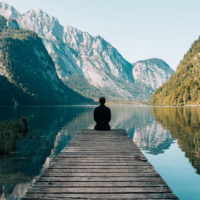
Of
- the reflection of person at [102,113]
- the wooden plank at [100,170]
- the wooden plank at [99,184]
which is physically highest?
the reflection of person at [102,113]

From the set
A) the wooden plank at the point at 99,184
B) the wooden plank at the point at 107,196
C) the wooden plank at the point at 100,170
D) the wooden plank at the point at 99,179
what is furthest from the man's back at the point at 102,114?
the wooden plank at the point at 107,196

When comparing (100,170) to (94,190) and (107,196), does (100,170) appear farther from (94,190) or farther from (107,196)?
(107,196)

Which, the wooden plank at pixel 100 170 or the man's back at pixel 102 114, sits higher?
the man's back at pixel 102 114

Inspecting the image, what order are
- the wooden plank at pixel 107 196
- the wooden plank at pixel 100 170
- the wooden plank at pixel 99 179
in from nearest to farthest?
the wooden plank at pixel 107 196 < the wooden plank at pixel 99 179 < the wooden plank at pixel 100 170

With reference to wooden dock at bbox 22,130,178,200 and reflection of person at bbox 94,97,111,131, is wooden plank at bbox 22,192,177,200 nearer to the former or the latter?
wooden dock at bbox 22,130,178,200

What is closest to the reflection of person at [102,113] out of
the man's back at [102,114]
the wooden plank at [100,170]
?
the man's back at [102,114]

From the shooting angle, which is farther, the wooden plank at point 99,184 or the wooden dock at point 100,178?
the wooden plank at point 99,184

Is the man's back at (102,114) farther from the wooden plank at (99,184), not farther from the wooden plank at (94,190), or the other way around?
the wooden plank at (94,190)

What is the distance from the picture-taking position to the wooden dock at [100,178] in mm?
7215

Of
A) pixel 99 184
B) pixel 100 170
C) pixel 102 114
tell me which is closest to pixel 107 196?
pixel 99 184

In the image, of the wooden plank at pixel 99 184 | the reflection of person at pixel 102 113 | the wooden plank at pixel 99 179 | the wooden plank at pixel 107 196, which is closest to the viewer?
the wooden plank at pixel 107 196

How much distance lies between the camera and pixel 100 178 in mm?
8672

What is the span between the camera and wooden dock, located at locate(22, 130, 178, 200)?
7.21 m

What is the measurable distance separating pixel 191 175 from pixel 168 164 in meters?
3.94
